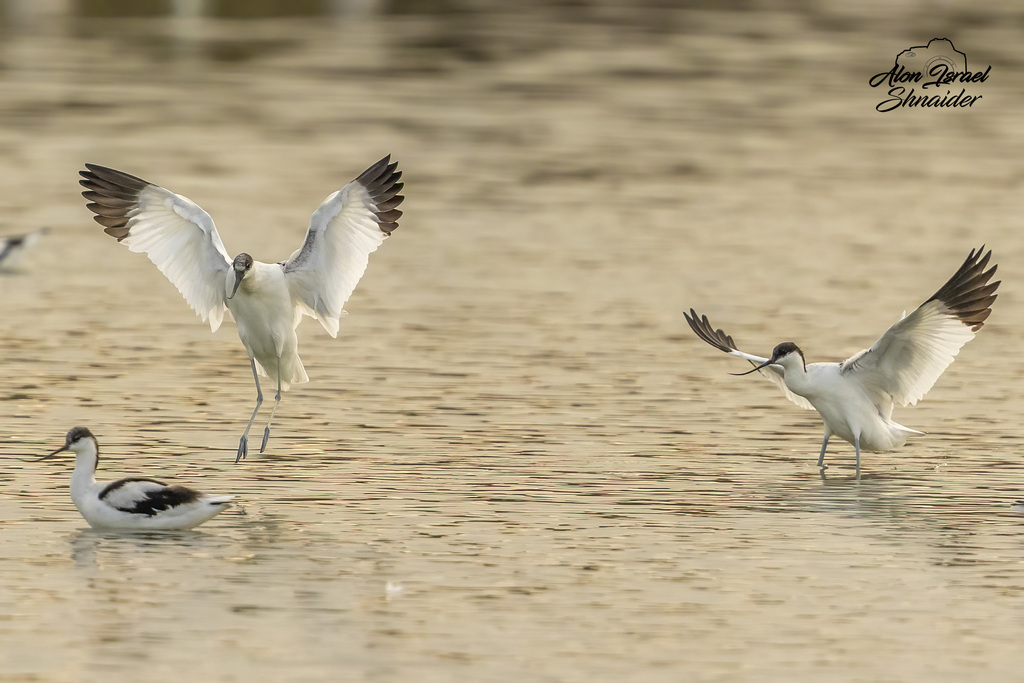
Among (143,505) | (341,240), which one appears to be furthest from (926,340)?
(143,505)

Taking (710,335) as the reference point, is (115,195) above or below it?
above

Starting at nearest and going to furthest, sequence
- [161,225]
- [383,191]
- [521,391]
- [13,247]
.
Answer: [383,191] < [161,225] < [521,391] < [13,247]

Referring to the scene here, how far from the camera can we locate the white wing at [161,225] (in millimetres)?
13242

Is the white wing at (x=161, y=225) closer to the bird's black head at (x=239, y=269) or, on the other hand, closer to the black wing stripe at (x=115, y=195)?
the black wing stripe at (x=115, y=195)

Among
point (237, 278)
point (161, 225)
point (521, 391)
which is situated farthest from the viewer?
point (521, 391)

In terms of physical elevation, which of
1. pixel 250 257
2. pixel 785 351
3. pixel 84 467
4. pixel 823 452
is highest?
pixel 250 257

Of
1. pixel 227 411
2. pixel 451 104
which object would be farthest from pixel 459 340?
pixel 451 104

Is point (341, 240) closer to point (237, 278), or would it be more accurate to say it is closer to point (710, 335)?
point (237, 278)

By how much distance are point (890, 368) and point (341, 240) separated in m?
3.73

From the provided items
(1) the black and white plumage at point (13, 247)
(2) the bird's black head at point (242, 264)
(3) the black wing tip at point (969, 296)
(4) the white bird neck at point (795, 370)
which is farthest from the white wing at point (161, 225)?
(1) the black and white plumage at point (13, 247)

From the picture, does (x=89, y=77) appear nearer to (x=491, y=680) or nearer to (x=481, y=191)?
(x=481, y=191)

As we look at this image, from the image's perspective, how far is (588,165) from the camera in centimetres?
2683

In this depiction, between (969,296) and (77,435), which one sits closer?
(77,435)

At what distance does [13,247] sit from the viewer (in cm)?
1997
